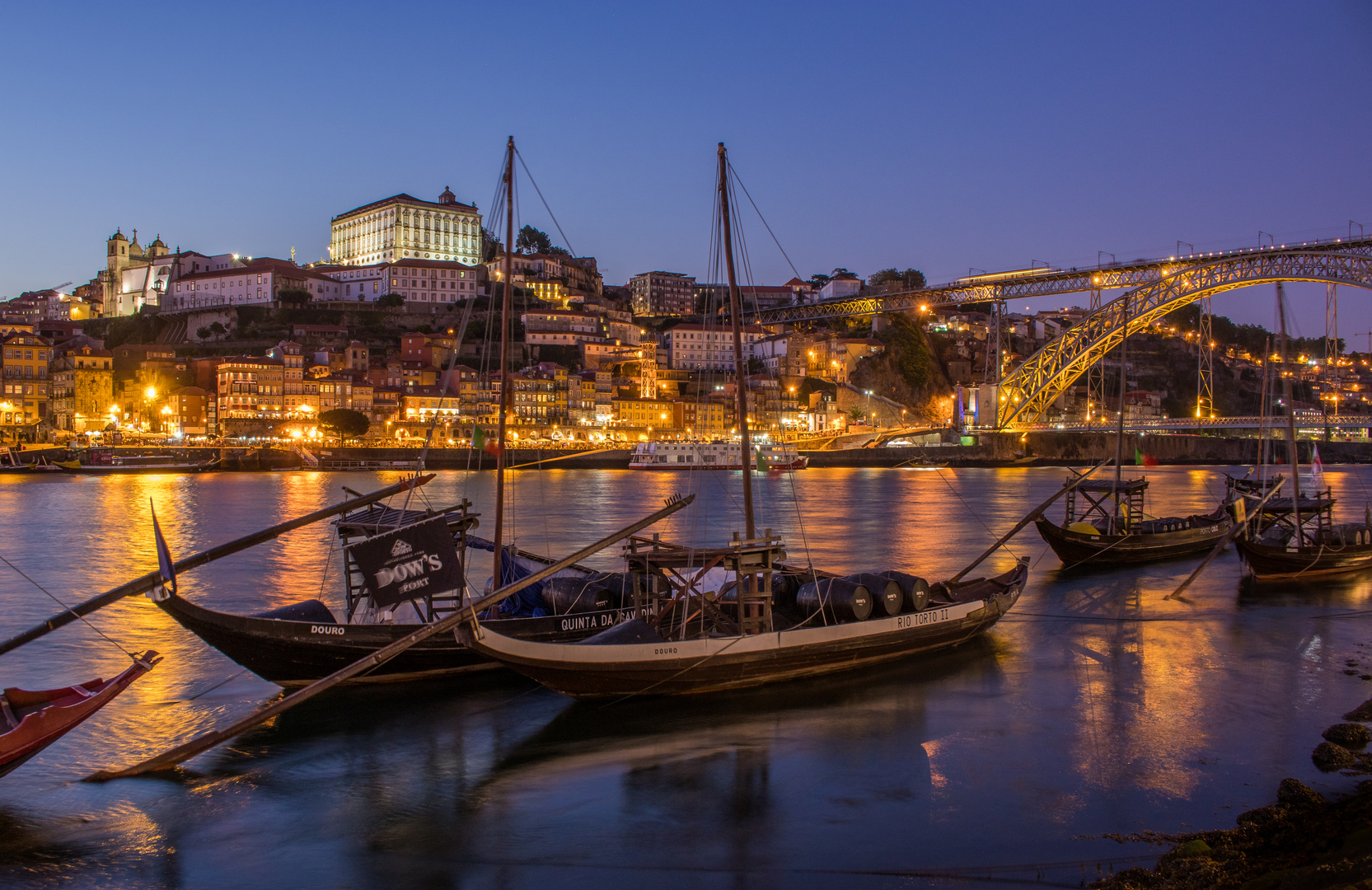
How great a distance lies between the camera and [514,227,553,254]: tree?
298 feet

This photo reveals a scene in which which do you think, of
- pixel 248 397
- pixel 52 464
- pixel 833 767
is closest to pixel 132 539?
pixel 833 767

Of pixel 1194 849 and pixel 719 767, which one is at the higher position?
pixel 1194 849

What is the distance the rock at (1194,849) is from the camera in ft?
16.5

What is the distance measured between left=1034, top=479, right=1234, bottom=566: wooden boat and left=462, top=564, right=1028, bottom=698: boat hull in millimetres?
7267

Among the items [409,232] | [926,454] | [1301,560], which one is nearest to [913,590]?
[1301,560]

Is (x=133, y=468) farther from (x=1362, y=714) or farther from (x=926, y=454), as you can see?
(x=1362, y=714)

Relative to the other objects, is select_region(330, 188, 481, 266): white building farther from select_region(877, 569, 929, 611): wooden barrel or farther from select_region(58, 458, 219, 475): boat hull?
select_region(877, 569, 929, 611): wooden barrel

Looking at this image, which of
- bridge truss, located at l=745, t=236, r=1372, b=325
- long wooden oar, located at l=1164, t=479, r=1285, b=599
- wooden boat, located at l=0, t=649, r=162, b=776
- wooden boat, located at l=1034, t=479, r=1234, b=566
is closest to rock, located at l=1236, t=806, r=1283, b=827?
wooden boat, located at l=0, t=649, r=162, b=776

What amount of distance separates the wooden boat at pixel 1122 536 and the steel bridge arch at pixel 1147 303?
35.2ft

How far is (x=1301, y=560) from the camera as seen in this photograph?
1504 cm

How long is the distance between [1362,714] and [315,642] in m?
8.71

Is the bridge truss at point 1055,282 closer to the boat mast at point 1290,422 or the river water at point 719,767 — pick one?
the boat mast at point 1290,422

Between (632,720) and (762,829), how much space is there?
210cm

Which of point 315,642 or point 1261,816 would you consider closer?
point 1261,816
